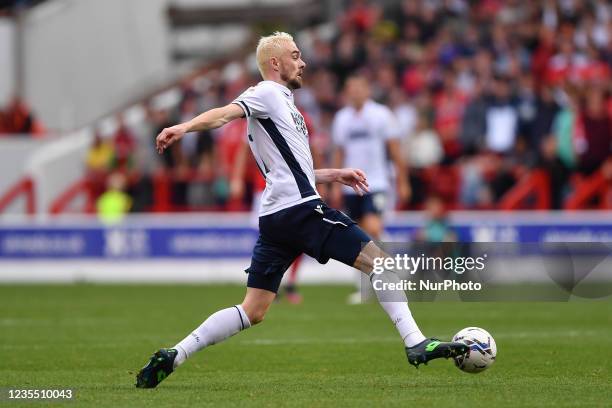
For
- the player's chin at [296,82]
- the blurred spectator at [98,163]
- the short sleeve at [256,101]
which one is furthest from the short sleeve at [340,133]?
the blurred spectator at [98,163]

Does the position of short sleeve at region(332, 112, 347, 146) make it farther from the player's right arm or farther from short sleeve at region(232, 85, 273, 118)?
the player's right arm

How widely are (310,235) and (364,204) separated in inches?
292

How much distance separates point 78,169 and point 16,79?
12.5 feet

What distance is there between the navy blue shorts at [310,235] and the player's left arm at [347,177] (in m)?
0.43

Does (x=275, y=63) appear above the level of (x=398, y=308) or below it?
above

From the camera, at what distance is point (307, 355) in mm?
10875

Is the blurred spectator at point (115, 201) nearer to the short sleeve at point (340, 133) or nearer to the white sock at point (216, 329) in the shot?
the short sleeve at point (340, 133)

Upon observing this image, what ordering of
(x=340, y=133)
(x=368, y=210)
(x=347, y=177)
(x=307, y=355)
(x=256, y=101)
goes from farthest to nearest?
1. (x=340, y=133)
2. (x=368, y=210)
3. (x=307, y=355)
4. (x=347, y=177)
5. (x=256, y=101)

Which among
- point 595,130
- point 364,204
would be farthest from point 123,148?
point 364,204

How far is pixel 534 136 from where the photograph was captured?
21.9m

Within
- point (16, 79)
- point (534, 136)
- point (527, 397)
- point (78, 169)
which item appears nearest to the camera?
point (527, 397)

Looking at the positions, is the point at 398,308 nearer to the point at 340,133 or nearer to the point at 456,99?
the point at 340,133

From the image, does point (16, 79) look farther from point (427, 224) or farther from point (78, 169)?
point (427, 224)

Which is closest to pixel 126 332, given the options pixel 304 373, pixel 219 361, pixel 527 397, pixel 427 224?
pixel 219 361
